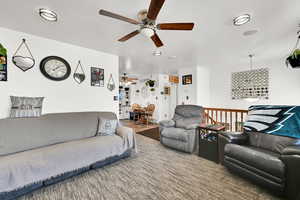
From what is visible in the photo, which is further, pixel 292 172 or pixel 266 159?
pixel 266 159

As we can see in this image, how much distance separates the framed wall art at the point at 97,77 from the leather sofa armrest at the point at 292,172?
11.7 ft

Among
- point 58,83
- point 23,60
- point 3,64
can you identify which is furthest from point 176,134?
point 3,64

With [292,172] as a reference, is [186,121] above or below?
above

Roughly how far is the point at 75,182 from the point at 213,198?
1.90m

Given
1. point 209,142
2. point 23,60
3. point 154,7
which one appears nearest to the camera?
point 154,7

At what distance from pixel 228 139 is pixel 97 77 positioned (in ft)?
10.4

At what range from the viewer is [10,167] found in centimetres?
146

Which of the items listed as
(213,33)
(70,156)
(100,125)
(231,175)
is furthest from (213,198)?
(213,33)

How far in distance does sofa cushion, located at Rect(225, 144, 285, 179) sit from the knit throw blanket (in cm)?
40

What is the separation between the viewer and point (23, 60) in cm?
229

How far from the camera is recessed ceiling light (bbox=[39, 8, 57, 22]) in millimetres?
1729

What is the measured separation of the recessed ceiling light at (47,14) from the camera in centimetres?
173

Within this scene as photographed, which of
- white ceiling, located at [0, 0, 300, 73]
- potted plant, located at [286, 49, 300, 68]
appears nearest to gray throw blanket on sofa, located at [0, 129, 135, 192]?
white ceiling, located at [0, 0, 300, 73]

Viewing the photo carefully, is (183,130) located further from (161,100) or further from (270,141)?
(161,100)
